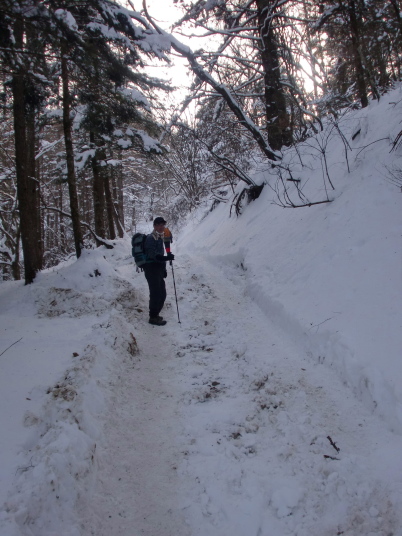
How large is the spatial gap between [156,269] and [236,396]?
12.2 feet

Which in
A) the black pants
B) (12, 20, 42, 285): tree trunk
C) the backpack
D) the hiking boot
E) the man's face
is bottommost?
the hiking boot

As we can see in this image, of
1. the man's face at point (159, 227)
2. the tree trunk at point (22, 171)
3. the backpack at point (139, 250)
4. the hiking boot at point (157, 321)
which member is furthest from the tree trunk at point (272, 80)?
the hiking boot at point (157, 321)

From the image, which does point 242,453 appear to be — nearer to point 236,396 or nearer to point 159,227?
point 236,396

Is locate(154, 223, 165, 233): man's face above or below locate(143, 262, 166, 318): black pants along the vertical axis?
above

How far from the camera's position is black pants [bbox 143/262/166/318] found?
6.74 meters

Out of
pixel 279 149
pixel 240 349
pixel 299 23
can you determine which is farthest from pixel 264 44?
pixel 240 349

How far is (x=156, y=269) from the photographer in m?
6.94

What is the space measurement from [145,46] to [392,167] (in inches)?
207

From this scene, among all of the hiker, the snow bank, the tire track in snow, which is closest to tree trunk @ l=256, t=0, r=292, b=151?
the snow bank

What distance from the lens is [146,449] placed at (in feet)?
10.4

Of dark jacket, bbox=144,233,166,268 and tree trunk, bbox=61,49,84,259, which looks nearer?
dark jacket, bbox=144,233,166,268

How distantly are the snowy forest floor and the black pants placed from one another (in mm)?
1637

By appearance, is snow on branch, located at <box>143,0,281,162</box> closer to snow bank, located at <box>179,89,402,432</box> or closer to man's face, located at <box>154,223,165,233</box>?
A: snow bank, located at <box>179,89,402,432</box>

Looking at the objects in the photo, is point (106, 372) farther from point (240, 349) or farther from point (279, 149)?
point (279, 149)
